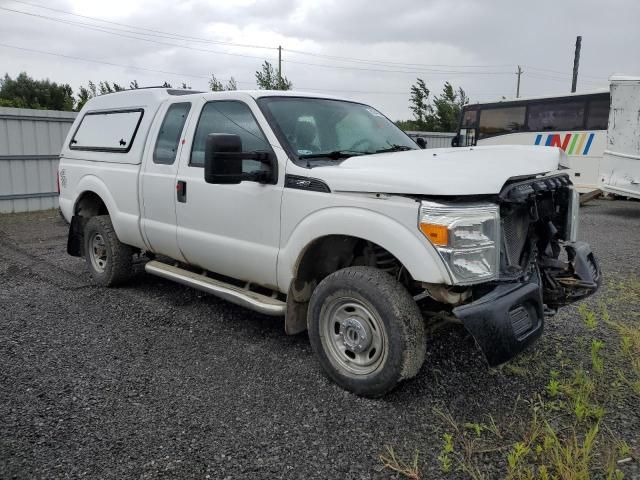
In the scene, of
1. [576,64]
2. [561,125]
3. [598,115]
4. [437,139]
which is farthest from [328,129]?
[576,64]

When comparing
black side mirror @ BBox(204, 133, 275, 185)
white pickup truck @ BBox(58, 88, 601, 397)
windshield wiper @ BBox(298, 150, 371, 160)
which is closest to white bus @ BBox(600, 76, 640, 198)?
white pickup truck @ BBox(58, 88, 601, 397)

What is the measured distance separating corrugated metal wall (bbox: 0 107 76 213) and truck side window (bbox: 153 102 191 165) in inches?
321

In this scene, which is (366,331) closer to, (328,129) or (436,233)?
(436,233)

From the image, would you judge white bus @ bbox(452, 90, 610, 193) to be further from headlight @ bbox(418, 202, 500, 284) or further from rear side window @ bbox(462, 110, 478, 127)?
headlight @ bbox(418, 202, 500, 284)

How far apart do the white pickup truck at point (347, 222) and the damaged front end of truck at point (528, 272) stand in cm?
1

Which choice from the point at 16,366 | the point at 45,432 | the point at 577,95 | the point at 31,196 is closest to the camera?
the point at 45,432

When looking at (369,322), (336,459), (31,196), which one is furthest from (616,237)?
(31,196)

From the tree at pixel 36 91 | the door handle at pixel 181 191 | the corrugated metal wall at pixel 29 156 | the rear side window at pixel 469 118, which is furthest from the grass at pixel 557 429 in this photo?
the tree at pixel 36 91

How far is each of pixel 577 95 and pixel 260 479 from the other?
51.5 ft

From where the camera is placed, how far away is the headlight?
9.35 feet

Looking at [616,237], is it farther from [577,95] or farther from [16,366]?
[16,366]

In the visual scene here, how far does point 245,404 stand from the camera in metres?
3.26

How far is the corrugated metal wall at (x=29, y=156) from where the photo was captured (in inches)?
442

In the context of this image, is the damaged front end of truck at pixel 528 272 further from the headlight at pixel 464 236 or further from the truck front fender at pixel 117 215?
the truck front fender at pixel 117 215
